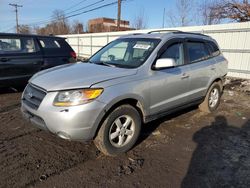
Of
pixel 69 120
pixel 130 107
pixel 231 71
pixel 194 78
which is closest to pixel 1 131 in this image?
pixel 69 120

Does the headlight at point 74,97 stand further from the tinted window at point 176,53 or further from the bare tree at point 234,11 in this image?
the bare tree at point 234,11

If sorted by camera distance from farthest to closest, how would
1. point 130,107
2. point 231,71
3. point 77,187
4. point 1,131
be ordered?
point 231,71 → point 1,131 → point 130,107 → point 77,187

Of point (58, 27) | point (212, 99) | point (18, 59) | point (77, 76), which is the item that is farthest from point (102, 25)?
point (77, 76)

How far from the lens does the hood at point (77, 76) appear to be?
304 centimetres

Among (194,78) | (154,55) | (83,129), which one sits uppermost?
(154,55)

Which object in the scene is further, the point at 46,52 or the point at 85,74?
the point at 46,52

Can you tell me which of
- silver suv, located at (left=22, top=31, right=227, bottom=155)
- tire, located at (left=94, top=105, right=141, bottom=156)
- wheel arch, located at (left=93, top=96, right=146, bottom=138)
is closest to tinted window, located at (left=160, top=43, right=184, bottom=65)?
silver suv, located at (left=22, top=31, right=227, bottom=155)

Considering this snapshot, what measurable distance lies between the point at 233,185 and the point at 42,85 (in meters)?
2.90

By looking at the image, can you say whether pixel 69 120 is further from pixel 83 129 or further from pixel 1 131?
pixel 1 131

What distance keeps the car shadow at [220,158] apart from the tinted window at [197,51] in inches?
59.2

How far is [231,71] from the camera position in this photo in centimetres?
1029

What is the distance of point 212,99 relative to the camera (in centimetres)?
570

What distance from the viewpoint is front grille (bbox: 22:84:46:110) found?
316 centimetres

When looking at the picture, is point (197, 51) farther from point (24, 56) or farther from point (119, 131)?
point (24, 56)
